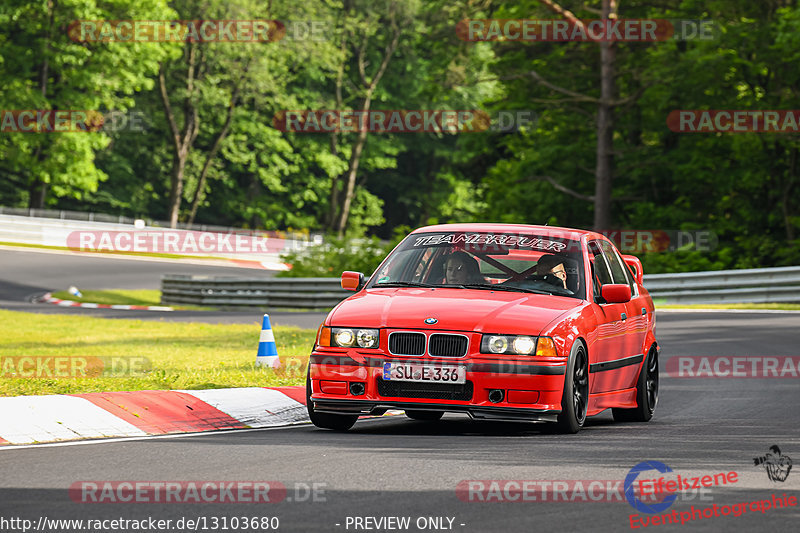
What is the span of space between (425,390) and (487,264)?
174cm

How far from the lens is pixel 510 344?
8.95m

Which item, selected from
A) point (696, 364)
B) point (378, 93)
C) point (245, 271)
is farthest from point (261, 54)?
point (696, 364)

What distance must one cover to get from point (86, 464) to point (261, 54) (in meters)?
62.2

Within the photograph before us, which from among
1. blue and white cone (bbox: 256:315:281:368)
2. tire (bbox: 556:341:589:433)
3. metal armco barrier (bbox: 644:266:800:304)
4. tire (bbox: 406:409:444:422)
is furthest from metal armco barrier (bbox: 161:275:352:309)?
tire (bbox: 556:341:589:433)

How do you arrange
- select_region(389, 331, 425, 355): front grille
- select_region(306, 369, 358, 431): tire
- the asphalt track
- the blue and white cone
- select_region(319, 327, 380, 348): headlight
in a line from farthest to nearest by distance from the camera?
the blue and white cone → select_region(306, 369, 358, 431): tire → select_region(319, 327, 380, 348): headlight → select_region(389, 331, 425, 355): front grille → the asphalt track

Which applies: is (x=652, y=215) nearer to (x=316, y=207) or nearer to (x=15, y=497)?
(x=15, y=497)

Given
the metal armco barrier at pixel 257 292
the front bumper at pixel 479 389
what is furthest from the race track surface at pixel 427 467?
the metal armco barrier at pixel 257 292

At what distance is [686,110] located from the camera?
36250mm

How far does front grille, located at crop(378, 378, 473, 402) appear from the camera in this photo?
350 inches

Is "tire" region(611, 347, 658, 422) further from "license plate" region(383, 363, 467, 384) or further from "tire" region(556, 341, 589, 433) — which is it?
"license plate" region(383, 363, 467, 384)

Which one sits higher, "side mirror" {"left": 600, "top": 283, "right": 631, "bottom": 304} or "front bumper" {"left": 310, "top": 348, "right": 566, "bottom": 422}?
"side mirror" {"left": 600, "top": 283, "right": 631, "bottom": 304}

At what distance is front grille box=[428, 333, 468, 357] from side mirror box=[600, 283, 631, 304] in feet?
5.48

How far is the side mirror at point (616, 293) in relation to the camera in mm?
9984

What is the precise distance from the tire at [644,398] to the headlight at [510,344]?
Result: 2.25 meters
